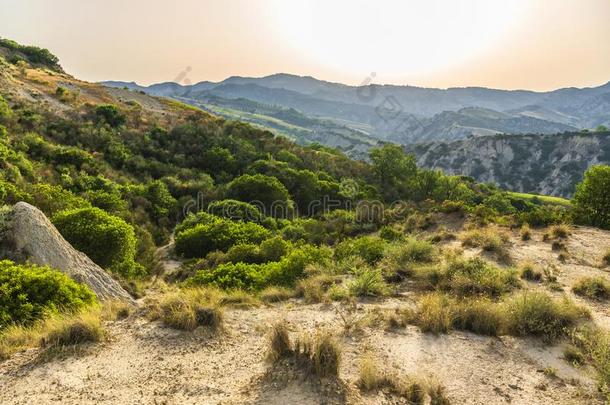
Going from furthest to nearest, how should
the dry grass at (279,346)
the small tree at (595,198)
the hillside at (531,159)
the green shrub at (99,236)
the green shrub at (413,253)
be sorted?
the hillside at (531,159) < the small tree at (595,198) < the green shrub at (99,236) < the green shrub at (413,253) < the dry grass at (279,346)

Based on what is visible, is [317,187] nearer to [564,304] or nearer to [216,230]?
[216,230]

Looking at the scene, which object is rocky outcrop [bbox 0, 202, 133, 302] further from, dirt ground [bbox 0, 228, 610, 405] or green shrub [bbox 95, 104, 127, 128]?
green shrub [bbox 95, 104, 127, 128]

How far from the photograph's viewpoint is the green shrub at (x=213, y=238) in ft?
82.1

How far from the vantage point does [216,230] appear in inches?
1025

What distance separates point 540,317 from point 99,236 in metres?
17.7

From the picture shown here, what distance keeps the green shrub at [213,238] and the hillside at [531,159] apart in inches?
6476

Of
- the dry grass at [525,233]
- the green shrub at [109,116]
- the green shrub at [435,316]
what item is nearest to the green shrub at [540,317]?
the green shrub at [435,316]

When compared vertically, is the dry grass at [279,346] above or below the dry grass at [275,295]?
above

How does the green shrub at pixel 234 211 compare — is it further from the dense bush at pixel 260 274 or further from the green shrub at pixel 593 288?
the green shrub at pixel 593 288

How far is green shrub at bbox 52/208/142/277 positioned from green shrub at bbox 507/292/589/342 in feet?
55.2

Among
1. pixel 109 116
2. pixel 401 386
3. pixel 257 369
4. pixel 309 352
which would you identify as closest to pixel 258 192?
pixel 109 116

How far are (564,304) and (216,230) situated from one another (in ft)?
67.3

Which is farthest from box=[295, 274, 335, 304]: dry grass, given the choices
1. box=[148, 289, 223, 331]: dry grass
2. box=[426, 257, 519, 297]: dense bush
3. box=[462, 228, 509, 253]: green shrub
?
box=[462, 228, 509, 253]: green shrub

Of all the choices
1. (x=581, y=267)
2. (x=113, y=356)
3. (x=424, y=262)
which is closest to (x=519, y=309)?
(x=424, y=262)
